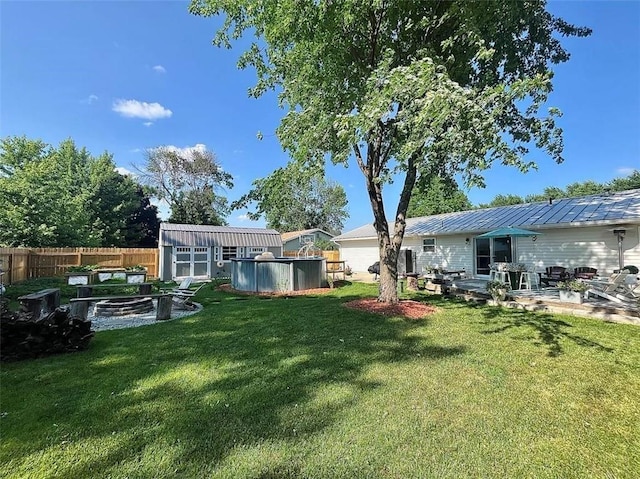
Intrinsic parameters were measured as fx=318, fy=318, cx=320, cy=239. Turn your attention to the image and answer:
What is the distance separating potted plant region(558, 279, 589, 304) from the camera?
24.6ft

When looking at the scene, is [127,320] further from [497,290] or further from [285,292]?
[497,290]

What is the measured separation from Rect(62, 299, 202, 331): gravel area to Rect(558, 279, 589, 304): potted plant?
30.1 ft

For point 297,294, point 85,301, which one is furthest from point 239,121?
point 85,301

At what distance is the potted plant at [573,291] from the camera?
24.6 ft

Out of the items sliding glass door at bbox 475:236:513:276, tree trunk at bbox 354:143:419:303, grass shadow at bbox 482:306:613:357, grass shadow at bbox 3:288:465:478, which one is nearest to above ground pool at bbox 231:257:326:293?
Result: tree trunk at bbox 354:143:419:303

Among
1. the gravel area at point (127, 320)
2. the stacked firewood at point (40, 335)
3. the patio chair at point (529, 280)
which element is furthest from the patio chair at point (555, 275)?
the stacked firewood at point (40, 335)

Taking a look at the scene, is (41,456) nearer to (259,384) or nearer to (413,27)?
(259,384)

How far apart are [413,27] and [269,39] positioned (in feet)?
10.5

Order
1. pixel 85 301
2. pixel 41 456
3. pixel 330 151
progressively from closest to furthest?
1. pixel 41 456
2. pixel 85 301
3. pixel 330 151

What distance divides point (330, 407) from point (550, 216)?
12.3 metres

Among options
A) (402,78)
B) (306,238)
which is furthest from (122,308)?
(306,238)

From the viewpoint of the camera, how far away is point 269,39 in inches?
269

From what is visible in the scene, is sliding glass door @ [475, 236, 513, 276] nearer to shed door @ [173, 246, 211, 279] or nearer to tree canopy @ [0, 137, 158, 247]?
shed door @ [173, 246, 211, 279]

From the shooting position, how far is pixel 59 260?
55.9ft
